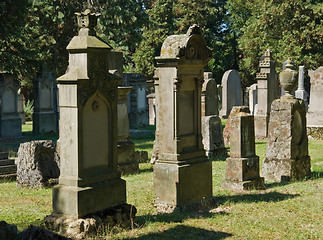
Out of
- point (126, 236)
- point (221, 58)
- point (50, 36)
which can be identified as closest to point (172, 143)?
point (126, 236)

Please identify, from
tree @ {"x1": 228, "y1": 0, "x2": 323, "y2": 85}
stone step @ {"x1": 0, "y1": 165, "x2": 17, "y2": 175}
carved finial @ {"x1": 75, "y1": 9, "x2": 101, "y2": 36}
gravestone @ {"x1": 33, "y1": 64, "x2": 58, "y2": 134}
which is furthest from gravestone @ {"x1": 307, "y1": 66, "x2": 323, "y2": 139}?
tree @ {"x1": 228, "y1": 0, "x2": 323, "y2": 85}

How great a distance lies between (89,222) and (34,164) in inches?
162

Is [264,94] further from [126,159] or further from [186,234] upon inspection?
[186,234]

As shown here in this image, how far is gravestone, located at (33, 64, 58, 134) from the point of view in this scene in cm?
2272

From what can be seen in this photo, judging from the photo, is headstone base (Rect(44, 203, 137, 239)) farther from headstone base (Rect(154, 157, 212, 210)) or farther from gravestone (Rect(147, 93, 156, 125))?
gravestone (Rect(147, 93, 156, 125))

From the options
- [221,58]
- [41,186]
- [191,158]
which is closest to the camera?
[191,158]

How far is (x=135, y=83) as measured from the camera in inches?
1028

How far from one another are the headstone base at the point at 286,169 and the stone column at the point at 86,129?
16.9ft

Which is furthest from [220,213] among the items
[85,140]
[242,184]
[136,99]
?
[136,99]

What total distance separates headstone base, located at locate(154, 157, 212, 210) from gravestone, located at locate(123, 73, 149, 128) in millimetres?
17061

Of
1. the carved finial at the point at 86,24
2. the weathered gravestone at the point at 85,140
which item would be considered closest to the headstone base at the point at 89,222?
the weathered gravestone at the point at 85,140

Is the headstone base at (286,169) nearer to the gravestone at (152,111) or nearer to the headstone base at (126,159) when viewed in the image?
the headstone base at (126,159)

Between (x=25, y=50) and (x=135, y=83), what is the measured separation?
612 centimetres

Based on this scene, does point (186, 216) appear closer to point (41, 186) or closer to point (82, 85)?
point (82, 85)
